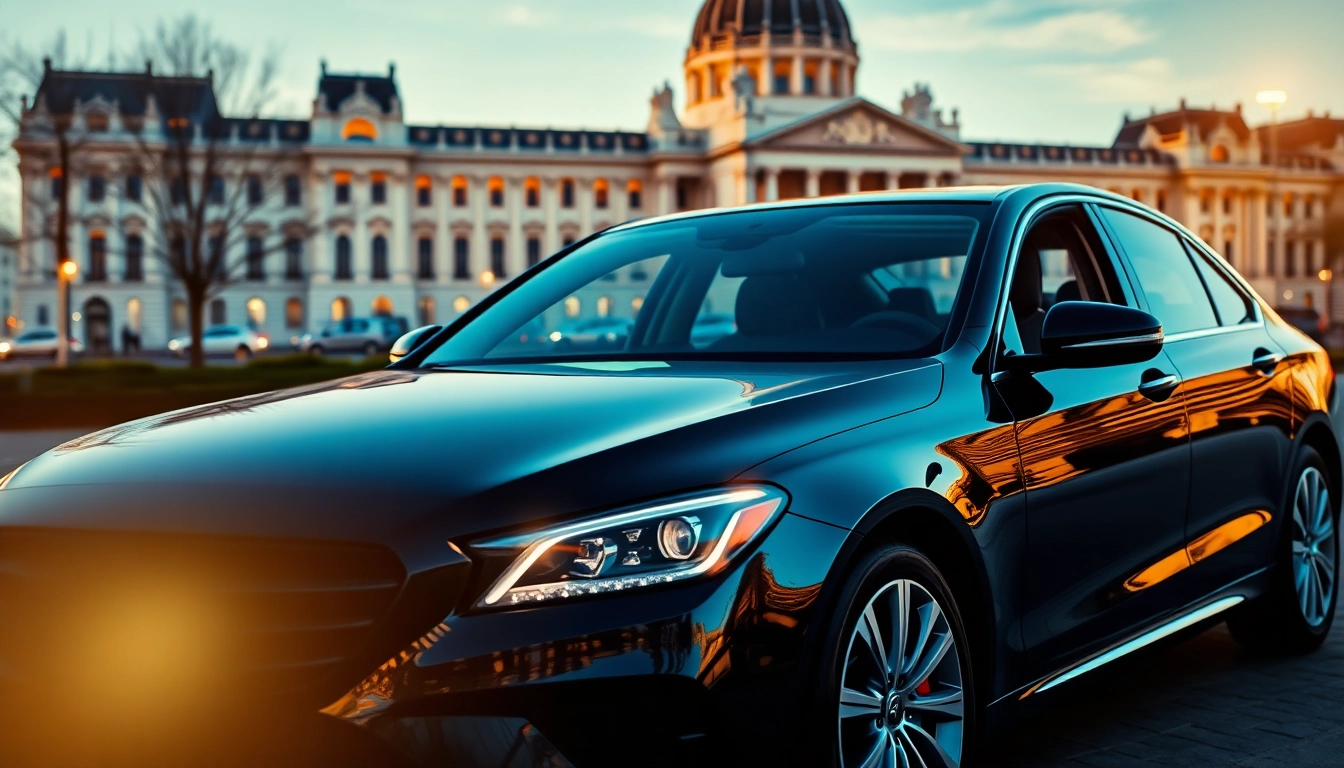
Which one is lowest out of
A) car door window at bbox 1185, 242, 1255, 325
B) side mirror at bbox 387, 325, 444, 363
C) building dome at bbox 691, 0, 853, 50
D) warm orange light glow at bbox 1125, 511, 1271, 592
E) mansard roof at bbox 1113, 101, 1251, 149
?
warm orange light glow at bbox 1125, 511, 1271, 592

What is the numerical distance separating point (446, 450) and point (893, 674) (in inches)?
41.2

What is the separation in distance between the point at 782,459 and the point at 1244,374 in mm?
2703

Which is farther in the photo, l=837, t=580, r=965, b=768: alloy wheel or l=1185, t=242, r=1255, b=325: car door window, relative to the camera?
l=1185, t=242, r=1255, b=325: car door window

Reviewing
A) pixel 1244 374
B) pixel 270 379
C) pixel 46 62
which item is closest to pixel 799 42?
pixel 46 62

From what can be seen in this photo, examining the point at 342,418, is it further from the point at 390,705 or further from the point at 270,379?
the point at 270,379

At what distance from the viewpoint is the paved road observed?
4.02m

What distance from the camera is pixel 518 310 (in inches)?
174

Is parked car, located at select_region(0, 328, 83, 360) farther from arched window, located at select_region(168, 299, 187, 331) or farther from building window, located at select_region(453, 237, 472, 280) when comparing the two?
building window, located at select_region(453, 237, 472, 280)

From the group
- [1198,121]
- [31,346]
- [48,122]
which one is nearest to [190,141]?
[48,122]

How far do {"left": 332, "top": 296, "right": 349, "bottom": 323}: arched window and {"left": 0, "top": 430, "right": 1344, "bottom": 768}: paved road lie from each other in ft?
285

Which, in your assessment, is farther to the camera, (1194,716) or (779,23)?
(779,23)

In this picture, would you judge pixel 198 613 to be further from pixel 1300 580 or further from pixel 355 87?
pixel 355 87

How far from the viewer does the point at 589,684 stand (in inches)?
90.7

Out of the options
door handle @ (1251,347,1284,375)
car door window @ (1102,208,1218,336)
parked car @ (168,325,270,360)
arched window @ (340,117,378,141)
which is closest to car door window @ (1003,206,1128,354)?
car door window @ (1102,208,1218,336)
